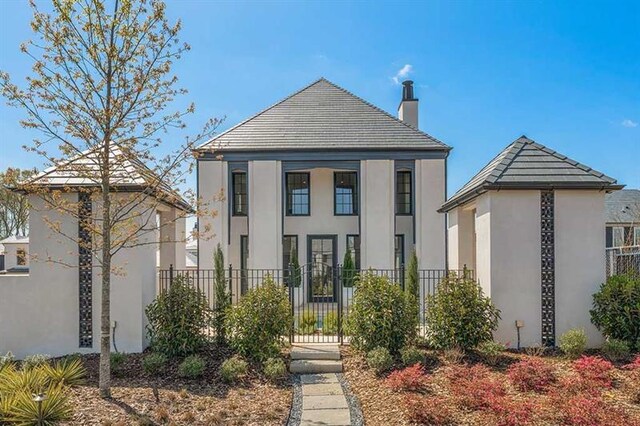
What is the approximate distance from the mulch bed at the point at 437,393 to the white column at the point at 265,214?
7.43 meters

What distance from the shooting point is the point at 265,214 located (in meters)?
15.0

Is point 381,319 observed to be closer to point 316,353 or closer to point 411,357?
point 411,357

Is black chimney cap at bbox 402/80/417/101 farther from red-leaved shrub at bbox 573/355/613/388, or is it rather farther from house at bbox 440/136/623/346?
red-leaved shrub at bbox 573/355/613/388

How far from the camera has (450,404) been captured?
5520 millimetres

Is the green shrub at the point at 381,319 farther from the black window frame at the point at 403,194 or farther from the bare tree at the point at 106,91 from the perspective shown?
the black window frame at the point at 403,194

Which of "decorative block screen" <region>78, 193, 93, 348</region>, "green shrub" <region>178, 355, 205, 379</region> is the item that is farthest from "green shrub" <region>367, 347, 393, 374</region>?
"decorative block screen" <region>78, 193, 93, 348</region>

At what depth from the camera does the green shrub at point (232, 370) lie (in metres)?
6.65

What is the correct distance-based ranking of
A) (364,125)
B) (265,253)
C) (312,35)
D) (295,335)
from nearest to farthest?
(295,335), (312,35), (265,253), (364,125)

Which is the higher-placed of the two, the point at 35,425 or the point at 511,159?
the point at 511,159

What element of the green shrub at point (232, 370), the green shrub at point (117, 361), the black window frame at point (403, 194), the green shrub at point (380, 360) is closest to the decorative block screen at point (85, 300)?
the green shrub at point (117, 361)

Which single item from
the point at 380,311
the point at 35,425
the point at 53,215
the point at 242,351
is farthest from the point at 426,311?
the point at 53,215

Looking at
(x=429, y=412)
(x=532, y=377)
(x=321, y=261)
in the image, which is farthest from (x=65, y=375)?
(x=321, y=261)

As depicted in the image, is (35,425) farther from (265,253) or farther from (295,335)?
(265,253)

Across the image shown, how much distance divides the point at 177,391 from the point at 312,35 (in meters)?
9.90
